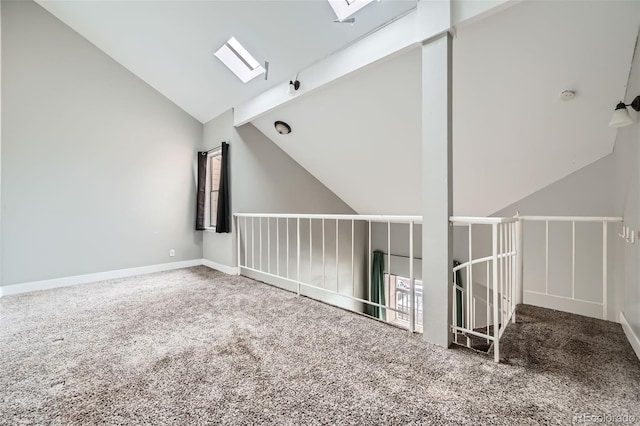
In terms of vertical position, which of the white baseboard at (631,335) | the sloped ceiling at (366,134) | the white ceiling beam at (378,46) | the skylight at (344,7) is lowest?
the white baseboard at (631,335)

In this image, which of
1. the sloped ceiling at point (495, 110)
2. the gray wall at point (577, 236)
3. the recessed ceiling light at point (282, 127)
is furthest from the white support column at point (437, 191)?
the gray wall at point (577, 236)

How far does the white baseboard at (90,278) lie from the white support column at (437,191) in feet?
12.6

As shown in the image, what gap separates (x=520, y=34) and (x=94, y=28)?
452 cm

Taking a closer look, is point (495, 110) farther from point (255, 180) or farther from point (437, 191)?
point (255, 180)

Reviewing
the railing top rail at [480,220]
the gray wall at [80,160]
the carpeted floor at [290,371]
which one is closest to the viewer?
the carpeted floor at [290,371]

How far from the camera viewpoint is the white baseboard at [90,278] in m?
3.18

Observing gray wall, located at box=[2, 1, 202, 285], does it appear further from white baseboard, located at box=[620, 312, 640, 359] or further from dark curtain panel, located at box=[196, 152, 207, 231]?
white baseboard, located at box=[620, 312, 640, 359]

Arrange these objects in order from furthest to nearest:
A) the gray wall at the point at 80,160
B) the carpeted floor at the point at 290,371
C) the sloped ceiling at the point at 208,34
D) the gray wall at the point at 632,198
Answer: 1. the gray wall at the point at 80,160
2. the sloped ceiling at the point at 208,34
3. the gray wall at the point at 632,198
4. the carpeted floor at the point at 290,371

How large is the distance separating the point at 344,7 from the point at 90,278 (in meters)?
4.32

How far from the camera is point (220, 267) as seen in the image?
420 cm

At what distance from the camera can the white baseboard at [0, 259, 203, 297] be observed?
125 inches

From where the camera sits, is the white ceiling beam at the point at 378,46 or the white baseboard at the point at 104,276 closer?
the white ceiling beam at the point at 378,46

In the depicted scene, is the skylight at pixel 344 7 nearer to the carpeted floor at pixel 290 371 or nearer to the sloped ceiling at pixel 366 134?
the sloped ceiling at pixel 366 134

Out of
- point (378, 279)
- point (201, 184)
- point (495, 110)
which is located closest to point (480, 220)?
point (495, 110)
